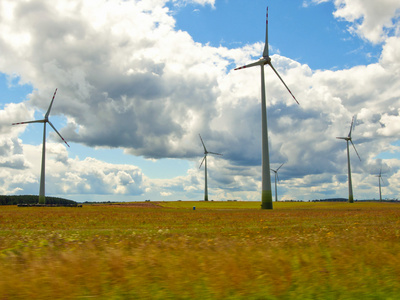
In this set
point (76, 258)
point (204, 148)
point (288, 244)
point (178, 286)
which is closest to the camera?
point (178, 286)

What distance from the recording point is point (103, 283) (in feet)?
26.8

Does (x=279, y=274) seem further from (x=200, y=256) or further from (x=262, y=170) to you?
(x=262, y=170)

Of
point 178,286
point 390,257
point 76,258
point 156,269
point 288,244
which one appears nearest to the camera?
point 178,286

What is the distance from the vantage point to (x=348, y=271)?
1002 cm

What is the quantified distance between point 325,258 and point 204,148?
529ft

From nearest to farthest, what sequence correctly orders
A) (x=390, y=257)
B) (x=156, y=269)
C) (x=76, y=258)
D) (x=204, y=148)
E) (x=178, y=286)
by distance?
1. (x=178, y=286)
2. (x=156, y=269)
3. (x=76, y=258)
4. (x=390, y=257)
5. (x=204, y=148)

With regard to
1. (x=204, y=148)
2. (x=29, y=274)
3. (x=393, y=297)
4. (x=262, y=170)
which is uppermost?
(x=204, y=148)

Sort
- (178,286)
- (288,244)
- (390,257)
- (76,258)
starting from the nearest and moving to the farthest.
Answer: (178,286) → (76,258) → (390,257) → (288,244)

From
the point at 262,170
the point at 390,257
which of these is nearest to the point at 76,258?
the point at 390,257

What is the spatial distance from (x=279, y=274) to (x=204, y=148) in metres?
163

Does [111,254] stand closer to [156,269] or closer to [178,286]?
[156,269]

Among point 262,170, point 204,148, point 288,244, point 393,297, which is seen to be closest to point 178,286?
point 393,297

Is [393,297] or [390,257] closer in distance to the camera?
[393,297]

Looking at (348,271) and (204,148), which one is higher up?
(204,148)
